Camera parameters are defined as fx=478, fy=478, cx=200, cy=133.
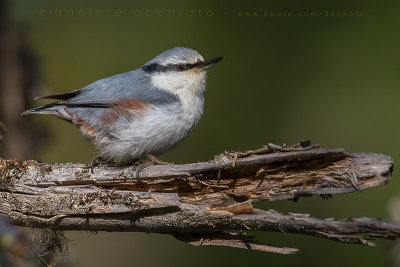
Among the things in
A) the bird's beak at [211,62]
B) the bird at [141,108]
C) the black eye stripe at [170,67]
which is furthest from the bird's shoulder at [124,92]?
the bird's beak at [211,62]

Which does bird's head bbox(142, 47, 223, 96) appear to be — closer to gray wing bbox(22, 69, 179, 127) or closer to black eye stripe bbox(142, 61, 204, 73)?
black eye stripe bbox(142, 61, 204, 73)

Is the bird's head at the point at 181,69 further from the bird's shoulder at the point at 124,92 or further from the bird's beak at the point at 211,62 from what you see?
the bird's shoulder at the point at 124,92

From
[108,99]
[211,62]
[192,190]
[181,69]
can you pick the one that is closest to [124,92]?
[108,99]

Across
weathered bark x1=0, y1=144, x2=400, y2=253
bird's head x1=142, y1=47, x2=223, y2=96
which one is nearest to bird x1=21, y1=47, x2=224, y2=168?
bird's head x1=142, y1=47, x2=223, y2=96

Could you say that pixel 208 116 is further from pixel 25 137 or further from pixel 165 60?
pixel 25 137

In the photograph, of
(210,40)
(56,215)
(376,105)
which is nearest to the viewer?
(56,215)

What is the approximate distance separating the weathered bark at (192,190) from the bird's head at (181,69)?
0.74 m

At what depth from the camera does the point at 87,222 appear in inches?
92.7

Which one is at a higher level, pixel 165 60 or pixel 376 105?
pixel 165 60

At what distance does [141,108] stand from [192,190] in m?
0.63

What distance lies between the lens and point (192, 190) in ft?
7.97

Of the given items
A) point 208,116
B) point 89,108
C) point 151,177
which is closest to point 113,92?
point 89,108

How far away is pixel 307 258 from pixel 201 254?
842 mm

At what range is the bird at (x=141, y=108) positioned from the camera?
2.74 meters
